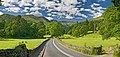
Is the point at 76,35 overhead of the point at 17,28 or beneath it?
beneath

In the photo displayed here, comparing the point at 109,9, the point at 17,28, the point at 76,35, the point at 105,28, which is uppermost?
the point at 109,9

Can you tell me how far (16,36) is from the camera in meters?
166

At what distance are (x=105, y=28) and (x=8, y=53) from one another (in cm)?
4967

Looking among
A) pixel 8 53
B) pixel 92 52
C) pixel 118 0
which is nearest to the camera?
pixel 8 53

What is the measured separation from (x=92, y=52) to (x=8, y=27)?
129 metres

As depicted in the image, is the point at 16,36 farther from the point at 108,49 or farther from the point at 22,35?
the point at 108,49

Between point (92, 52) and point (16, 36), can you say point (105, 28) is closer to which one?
point (92, 52)

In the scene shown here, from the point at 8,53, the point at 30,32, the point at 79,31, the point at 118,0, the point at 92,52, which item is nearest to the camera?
the point at 8,53

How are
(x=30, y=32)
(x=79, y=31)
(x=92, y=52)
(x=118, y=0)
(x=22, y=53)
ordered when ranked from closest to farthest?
(x=22, y=53)
(x=118, y=0)
(x=92, y=52)
(x=30, y=32)
(x=79, y=31)

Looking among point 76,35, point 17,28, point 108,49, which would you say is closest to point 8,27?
point 17,28

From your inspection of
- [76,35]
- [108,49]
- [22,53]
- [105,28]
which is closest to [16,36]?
[76,35]

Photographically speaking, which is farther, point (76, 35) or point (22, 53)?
point (76, 35)

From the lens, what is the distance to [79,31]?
191m

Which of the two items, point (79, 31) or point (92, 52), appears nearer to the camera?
point (92, 52)
